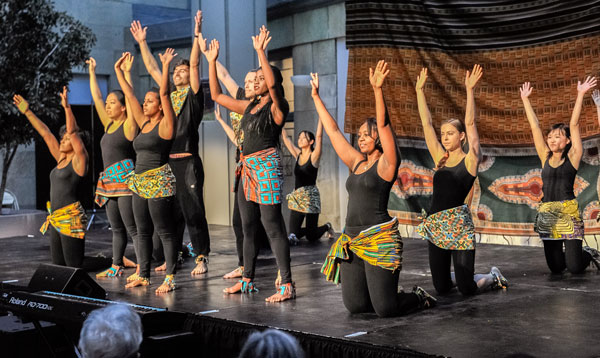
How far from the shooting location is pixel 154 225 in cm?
559

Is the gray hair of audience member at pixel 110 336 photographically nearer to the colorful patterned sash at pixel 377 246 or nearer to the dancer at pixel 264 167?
the colorful patterned sash at pixel 377 246

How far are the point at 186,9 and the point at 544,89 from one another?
847 centimetres

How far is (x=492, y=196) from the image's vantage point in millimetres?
8188

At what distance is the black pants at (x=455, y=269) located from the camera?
5.08 meters

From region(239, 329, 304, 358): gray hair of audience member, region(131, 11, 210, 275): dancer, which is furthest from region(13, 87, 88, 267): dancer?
region(239, 329, 304, 358): gray hair of audience member

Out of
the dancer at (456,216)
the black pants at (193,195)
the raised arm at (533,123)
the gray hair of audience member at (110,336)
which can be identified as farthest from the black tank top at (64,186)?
the gray hair of audience member at (110,336)

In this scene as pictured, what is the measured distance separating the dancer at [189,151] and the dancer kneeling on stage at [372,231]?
1.83 meters

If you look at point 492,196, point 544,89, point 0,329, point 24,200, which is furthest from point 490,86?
point 24,200

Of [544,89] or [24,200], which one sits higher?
[544,89]

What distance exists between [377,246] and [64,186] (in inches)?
122

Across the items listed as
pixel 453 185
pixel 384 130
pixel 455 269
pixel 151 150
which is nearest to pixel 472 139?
pixel 453 185

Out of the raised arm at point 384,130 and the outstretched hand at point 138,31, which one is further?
the outstretched hand at point 138,31

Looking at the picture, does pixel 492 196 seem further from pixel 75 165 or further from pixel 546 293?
pixel 75 165

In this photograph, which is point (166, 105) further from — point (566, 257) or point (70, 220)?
point (566, 257)
